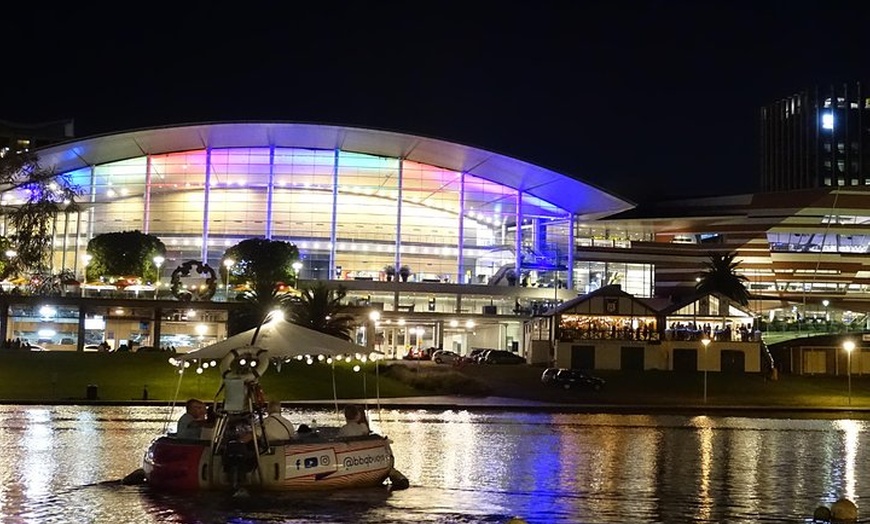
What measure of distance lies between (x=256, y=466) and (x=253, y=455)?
24 cm

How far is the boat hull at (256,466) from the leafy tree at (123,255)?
65.4 meters

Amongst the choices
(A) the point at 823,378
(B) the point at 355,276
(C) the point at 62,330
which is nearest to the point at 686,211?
(B) the point at 355,276

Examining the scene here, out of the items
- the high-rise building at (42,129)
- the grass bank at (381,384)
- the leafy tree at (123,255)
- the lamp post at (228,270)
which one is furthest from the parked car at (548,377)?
the high-rise building at (42,129)

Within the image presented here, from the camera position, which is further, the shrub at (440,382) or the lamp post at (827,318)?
the lamp post at (827,318)

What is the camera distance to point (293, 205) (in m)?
105

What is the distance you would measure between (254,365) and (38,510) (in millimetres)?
4912

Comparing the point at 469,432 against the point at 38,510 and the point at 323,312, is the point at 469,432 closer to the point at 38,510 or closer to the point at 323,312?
the point at 38,510

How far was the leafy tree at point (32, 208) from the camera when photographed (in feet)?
111

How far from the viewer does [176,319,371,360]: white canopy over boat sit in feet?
70.9

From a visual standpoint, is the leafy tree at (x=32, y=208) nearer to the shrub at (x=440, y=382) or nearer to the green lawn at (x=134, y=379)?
the green lawn at (x=134, y=379)

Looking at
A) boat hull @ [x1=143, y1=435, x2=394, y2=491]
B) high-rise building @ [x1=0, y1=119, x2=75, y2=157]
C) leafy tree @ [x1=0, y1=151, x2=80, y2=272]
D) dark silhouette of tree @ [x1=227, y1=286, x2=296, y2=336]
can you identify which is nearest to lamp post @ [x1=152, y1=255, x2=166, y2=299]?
dark silhouette of tree @ [x1=227, y1=286, x2=296, y2=336]

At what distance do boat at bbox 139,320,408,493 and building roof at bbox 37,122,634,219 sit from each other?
78906 millimetres

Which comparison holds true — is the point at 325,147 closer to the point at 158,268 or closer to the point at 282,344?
the point at 158,268

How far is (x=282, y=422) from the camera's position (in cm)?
2112
